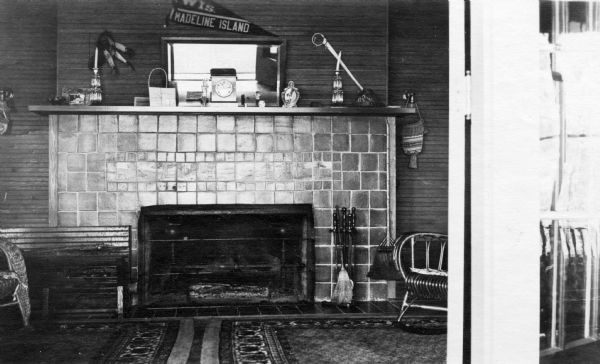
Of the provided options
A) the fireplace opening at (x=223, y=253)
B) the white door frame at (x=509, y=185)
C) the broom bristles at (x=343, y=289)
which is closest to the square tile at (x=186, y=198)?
the fireplace opening at (x=223, y=253)

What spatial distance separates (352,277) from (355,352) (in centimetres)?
190

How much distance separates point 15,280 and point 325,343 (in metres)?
2.23

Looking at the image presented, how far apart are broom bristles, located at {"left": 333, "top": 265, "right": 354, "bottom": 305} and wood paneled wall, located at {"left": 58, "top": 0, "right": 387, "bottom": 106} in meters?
1.68

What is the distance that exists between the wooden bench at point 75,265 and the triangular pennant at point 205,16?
1989 millimetres

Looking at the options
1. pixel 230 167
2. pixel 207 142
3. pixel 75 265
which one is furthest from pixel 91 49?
pixel 75 265

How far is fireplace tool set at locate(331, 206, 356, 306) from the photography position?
5.25 metres

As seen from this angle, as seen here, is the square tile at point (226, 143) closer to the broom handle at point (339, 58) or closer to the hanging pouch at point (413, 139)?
the broom handle at point (339, 58)

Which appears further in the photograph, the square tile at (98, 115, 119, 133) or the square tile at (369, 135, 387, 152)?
the square tile at (369, 135, 387, 152)

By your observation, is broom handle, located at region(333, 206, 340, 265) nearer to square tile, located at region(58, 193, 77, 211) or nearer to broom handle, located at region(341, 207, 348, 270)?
broom handle, located at region(341, 207, 348, 270)

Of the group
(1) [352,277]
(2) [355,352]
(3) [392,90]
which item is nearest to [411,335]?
(2) [355,352]

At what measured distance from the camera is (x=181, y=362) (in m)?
3.32

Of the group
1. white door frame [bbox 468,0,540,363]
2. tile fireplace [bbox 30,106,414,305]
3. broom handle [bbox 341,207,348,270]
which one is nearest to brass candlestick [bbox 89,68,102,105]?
tile fireplace [bbox 30,106,414,305]

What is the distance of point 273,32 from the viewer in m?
5.54

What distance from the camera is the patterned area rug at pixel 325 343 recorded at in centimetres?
341
